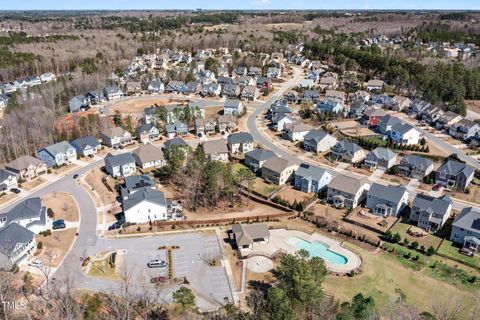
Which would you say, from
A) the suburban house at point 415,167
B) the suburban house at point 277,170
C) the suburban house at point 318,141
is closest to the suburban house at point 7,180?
the suburban house at point 277,170

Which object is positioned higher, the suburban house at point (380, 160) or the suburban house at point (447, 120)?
the suburban house at point (447, 120)

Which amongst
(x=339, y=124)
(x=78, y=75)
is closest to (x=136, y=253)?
(x=339, y=124)

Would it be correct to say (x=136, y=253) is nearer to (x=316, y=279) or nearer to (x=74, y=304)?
(x=74, y=304)

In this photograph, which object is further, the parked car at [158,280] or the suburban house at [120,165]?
the suburban house at [120,165]

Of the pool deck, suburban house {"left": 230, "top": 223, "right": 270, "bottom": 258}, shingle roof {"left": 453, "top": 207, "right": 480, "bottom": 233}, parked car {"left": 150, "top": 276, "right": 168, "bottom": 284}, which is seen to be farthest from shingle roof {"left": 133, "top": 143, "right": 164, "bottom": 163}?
shingle roof {"left": 453, "top": 207, "right": 480, "bottom": 233}

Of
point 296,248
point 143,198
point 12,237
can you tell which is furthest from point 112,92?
point 296,248

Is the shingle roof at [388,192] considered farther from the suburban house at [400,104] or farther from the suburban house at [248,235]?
the suburban house at [400,104]

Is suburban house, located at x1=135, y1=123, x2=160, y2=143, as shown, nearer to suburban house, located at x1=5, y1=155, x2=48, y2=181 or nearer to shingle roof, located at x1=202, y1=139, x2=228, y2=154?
shingle roof, located at x1=202, y1=139, x2=228, y2=154
